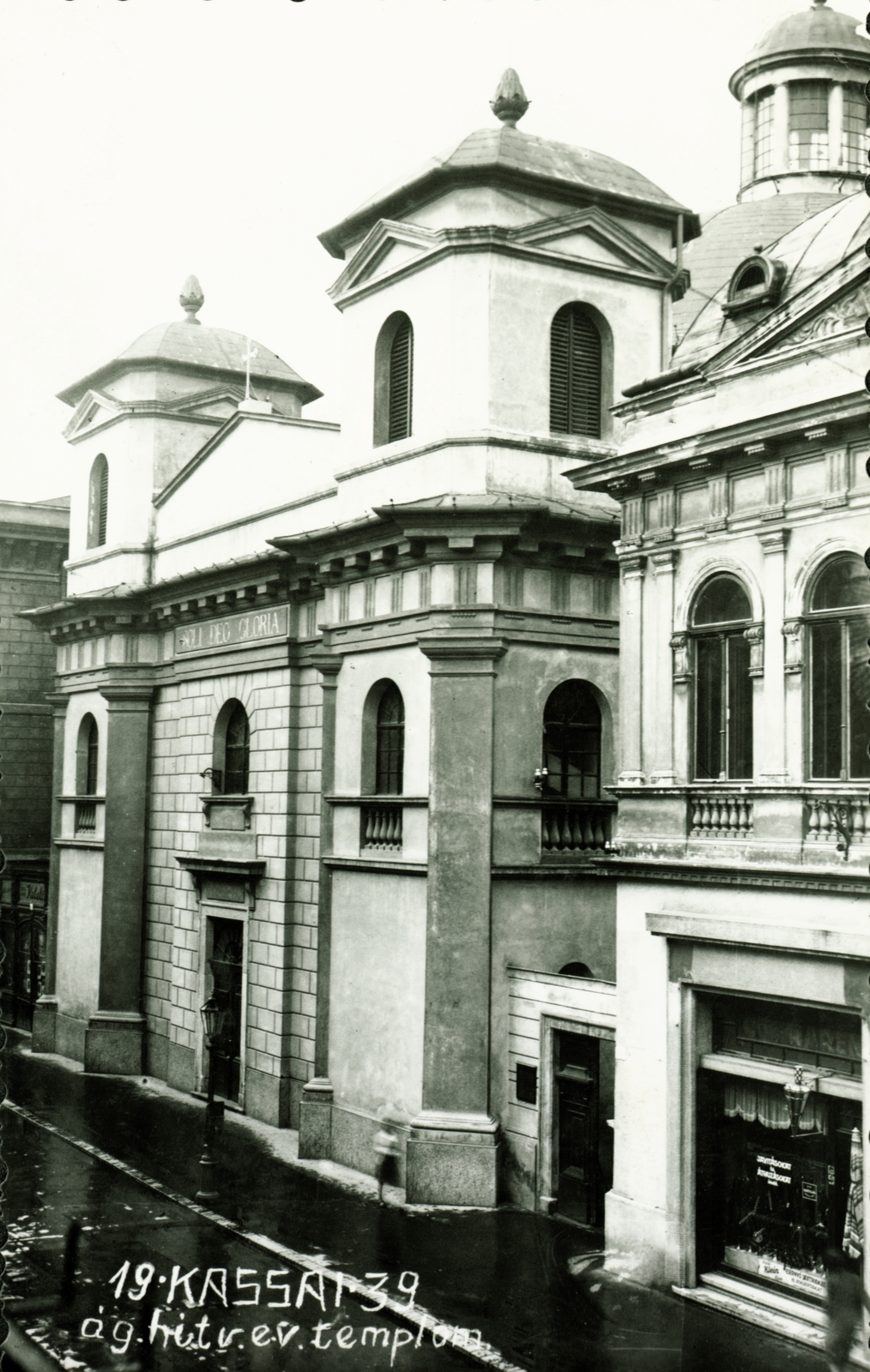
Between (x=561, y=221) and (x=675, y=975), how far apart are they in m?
11.9

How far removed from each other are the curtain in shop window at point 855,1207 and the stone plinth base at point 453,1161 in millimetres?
6498

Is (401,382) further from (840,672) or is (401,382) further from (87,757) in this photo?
(87,757)

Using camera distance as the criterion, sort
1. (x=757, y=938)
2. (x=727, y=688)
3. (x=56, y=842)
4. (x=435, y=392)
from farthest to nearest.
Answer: (x=56, y=842), (x=435, y=392), (x=727, y=688), (x=757, y=938)

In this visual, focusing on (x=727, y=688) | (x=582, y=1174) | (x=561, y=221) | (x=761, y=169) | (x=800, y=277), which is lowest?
(x=582, y=1174)

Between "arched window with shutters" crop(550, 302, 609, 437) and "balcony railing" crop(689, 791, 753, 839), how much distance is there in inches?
305

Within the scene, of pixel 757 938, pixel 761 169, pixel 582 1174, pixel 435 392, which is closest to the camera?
pixel 757 938

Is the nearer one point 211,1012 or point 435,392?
point 435,392

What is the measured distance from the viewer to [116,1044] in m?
29.9

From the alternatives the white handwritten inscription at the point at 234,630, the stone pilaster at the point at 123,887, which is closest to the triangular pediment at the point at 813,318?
the white handwritten inscription at the point at 234,630

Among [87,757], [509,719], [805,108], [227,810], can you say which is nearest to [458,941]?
[509,719]

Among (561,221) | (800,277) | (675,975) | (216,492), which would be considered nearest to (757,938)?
(675,975)

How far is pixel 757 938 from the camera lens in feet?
49.2

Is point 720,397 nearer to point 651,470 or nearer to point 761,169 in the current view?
point 651,470

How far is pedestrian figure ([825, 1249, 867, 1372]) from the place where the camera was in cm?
1245
